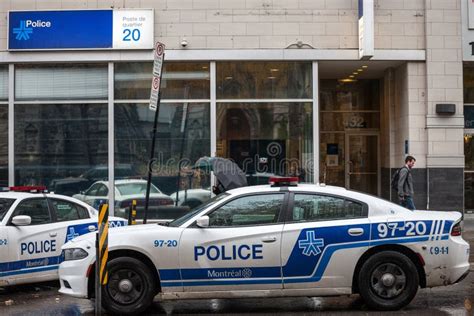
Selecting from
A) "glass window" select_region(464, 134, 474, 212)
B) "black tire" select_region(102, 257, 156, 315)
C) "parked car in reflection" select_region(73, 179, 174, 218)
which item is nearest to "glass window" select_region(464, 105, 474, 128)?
"glass window" select_region(464, 134, 474, 212)

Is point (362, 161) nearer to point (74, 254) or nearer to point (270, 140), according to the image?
point (270, 140)

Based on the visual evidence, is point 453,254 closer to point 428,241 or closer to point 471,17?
point 428,241

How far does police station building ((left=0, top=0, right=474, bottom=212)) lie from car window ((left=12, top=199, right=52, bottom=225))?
6.07 meters

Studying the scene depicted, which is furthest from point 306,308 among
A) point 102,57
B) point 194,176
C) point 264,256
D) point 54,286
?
point 102,57

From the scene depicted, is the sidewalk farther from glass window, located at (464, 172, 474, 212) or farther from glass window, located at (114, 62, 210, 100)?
glass window, located at (114, 62, 210, 100)

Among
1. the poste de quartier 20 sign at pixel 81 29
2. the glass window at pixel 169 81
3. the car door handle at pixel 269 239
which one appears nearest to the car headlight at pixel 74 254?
the car door handle at pixel 269 239

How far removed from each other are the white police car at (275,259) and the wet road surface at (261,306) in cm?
38

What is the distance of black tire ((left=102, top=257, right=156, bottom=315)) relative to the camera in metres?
7.84

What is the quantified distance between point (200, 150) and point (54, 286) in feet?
21.2

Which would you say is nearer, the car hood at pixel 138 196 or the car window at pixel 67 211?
the car window at pixel 67 211

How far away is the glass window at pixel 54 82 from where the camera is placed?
16094 mm

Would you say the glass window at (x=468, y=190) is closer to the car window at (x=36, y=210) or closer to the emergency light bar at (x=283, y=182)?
the emergency light bar at (x=283, y=182)

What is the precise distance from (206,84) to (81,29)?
3166mm

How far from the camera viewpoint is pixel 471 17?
15.9 meters
